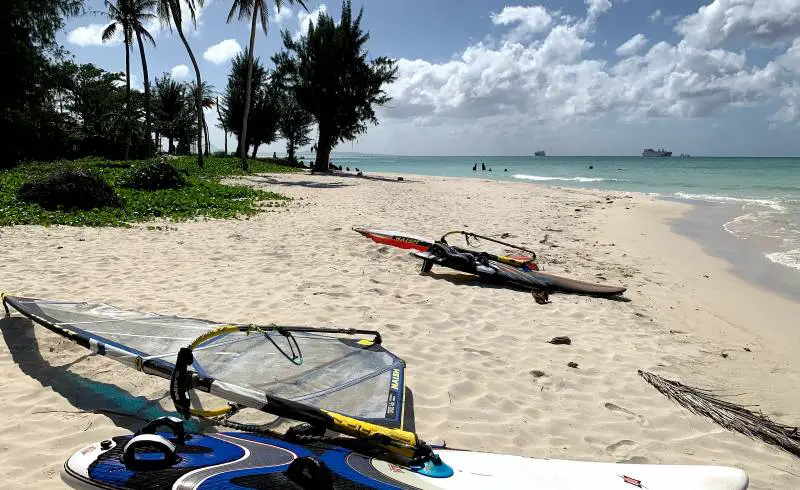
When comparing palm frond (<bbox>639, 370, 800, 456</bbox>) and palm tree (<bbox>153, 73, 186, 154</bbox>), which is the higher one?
palm tree (<bbox>153, 73, 186, 154</bbox>)

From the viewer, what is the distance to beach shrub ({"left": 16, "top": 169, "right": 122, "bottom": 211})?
36.7 feet

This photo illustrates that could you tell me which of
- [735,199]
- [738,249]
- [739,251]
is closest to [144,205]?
[739,251]

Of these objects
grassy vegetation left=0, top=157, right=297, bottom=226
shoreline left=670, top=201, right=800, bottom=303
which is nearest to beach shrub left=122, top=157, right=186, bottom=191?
grassy vegetation left=0, top=157, right=297, bottom=226

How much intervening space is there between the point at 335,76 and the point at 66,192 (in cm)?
2077

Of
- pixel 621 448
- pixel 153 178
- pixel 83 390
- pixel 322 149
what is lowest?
pixel 621 448

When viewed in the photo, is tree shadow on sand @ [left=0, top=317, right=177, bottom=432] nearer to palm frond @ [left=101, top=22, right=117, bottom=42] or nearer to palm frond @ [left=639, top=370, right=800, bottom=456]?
palm frond @ [left=639, top=370, right=800, bottom=456]

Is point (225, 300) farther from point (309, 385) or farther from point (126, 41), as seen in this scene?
point (126, 41)

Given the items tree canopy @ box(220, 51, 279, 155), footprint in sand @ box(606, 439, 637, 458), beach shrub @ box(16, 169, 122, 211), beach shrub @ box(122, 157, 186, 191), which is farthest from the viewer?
tree canopy @ box(220, 51, 279, 155)

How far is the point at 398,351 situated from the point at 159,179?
13.6 metres

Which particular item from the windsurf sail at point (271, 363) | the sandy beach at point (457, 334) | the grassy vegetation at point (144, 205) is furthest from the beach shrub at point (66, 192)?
the windsurf sail at point (271, 363)

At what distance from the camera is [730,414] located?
12.7 feet

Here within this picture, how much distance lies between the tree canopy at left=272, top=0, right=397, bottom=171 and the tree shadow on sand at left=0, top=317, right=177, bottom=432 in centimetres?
2729

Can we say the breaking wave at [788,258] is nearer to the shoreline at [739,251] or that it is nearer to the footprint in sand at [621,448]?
the shoreline at [739,251]

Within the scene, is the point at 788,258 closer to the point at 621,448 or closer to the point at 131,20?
the point at 621,448
